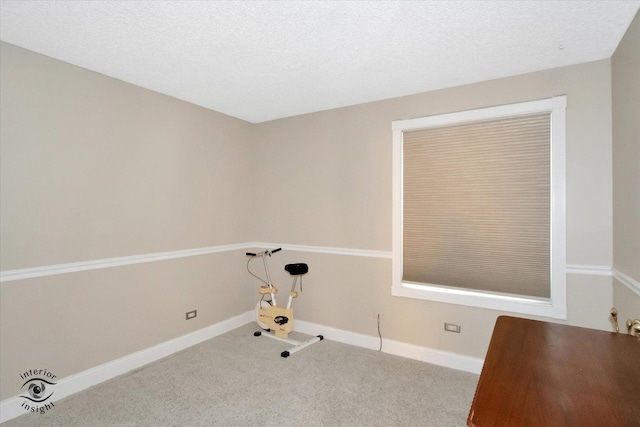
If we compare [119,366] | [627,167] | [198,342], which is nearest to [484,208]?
[627,167]

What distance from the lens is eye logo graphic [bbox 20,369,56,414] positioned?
226 cm

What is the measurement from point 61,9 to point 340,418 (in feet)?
10.6

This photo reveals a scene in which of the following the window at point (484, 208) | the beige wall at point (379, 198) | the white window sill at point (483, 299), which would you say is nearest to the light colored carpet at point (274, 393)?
the beige wall at point (379, 198)

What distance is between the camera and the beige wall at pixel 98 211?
226 cm

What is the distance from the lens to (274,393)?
2525 mm

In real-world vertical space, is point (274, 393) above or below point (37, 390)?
below

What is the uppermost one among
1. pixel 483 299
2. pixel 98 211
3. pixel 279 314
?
pixel 98 211

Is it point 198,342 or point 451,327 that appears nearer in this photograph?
point 451,327

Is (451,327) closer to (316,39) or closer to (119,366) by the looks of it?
(316,39)

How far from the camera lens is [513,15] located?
6.15 ft

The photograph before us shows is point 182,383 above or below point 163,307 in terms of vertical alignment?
below

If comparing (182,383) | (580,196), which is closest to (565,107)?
(580,196)

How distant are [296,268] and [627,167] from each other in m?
2.96

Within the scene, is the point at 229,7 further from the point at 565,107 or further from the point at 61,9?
the point at 565,107
